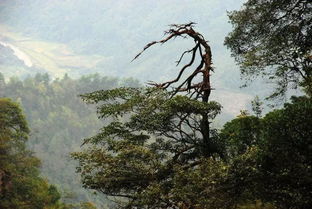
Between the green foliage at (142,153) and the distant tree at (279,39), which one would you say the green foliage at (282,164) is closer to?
the green foliage at (142,153)

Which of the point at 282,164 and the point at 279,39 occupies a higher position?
the point at 279,39

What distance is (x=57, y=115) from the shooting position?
13588 centimetres

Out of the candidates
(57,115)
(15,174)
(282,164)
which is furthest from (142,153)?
(57,115)

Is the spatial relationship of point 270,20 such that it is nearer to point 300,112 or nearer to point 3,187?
point 300,112

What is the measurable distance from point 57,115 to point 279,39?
127086mm

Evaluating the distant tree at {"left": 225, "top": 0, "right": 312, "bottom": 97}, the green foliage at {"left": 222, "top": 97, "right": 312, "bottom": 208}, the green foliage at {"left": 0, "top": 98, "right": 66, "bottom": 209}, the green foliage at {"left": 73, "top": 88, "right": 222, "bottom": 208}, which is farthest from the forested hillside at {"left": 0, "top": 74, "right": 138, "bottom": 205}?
the green foliage at {"left": 222, "top": 97, "right": 312, "bottom": 208}

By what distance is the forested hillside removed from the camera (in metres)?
115

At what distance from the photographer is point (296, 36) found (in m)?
14.4

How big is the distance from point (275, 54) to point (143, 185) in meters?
6.04

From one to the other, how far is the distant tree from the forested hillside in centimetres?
9870

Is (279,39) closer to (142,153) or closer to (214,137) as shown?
(214,137)

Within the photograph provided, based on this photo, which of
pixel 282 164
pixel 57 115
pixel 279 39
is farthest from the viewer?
pixel 57 115

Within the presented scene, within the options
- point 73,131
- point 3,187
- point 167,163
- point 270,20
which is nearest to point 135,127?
point 167,163

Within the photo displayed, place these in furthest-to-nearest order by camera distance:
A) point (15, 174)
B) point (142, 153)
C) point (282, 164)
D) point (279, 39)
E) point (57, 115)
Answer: point (57, 115) → point (15, 174) → point (279, 39) → point (142, 153) → point (282, 164)
